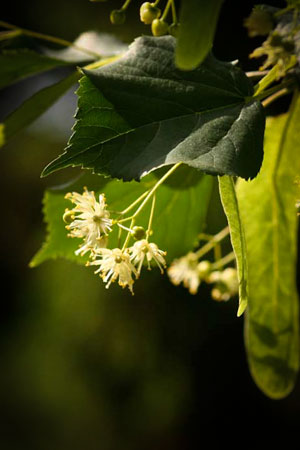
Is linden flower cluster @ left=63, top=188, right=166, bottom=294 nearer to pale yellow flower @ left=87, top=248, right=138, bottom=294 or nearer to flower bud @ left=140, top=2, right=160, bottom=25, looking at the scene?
pale yellow flower @ left=87, top=248, right=138, bottom=294

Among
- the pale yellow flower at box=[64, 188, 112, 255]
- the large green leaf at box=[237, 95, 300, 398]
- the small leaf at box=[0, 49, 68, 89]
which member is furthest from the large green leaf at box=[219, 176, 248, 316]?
the small leaf at box=[0, 49, 68, 89]

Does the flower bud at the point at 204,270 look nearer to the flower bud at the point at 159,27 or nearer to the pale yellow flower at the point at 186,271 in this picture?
the pale yellow flower at the point at 186,271

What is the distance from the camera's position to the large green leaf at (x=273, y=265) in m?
0.88

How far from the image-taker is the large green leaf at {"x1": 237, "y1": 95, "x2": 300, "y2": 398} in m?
0.88

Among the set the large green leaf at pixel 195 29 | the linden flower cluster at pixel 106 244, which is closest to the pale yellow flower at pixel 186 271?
the linden flower cluster at pixel 106 244

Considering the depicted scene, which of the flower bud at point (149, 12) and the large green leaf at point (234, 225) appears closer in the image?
the large green leaf at point (234, 225)

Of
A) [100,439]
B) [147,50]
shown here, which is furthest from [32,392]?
[147,50]

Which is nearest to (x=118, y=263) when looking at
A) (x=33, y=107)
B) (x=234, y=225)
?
(x=234, y=225)

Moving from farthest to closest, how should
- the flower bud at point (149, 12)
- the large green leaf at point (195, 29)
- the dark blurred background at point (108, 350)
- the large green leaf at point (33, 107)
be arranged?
the dark blurred background at point (108, 350), the large green leaf at point (33, 107), the flower bud at point (149, 12), the large green leaf at point (195, 29)

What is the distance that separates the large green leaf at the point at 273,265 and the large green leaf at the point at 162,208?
0.08 metres

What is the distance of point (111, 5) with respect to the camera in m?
2.03

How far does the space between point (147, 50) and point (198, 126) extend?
0.12 m

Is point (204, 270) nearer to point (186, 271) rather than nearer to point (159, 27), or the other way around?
point (186, 271)

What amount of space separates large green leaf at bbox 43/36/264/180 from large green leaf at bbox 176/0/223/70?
131mm
